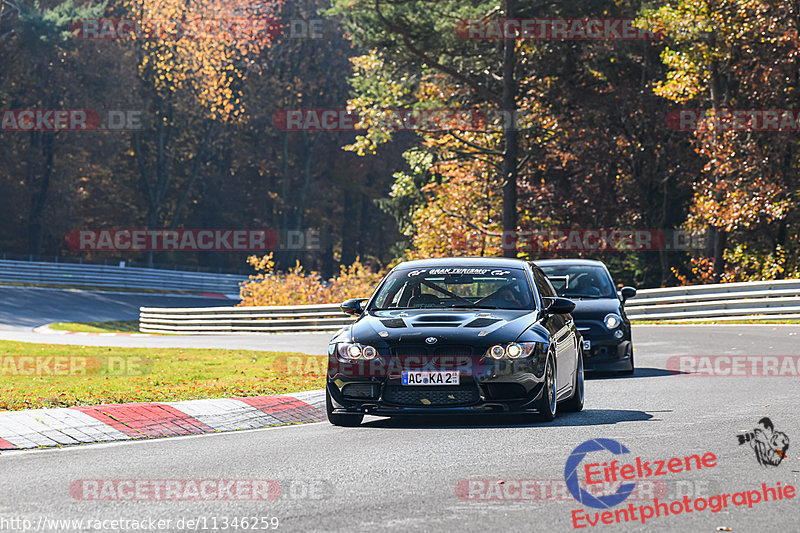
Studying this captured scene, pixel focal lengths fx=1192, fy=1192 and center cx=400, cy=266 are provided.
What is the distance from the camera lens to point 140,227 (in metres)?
73.6

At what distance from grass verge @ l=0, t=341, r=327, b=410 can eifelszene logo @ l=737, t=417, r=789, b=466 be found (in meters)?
5.69

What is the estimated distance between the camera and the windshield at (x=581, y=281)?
17578mm

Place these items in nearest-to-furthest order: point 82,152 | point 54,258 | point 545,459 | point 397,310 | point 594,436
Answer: point 545,459
point 594,436
point 397,310
point 54,258
point 82,152

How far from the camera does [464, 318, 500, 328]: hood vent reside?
35.2 feet

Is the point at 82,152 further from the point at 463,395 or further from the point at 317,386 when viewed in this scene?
the point at 463,395

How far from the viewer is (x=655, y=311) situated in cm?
2964

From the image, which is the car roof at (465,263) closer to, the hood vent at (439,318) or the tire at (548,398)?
the hood vent at (439,318)

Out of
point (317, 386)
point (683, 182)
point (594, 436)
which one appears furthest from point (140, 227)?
point (594, 436)

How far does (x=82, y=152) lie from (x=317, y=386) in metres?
55.5

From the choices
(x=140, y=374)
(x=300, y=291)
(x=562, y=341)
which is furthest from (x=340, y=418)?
(x=300, y=291)

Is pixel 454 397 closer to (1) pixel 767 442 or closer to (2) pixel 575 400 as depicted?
(2) pixel 575 400

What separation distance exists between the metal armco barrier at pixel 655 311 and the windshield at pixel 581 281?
1050cm

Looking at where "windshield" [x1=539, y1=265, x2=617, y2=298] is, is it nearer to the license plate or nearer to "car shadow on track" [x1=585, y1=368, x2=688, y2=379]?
"car shadow on track" [x1=585, y1=368, x2=688, y2=379]

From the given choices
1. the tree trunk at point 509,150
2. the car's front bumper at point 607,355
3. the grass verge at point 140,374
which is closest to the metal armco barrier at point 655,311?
the tree trunk at point 509,150
